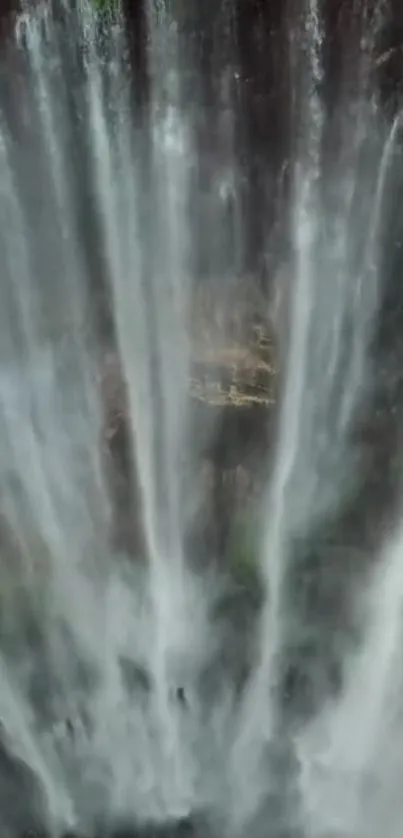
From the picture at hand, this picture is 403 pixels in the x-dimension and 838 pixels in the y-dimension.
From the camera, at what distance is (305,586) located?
405 centimetres

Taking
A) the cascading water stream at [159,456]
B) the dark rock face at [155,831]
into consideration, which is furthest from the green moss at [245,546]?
the dark rock face at [155,831]

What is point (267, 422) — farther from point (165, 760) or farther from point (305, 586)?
point (165, 760)

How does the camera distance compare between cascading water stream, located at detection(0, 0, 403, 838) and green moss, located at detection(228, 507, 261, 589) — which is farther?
green moss, located at detection(228, 507, 261, 589)

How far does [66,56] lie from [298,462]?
1768 mm

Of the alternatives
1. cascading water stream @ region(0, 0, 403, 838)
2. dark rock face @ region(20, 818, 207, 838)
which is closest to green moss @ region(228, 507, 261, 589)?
cascading water stream @ region(0, 0, 403, 838)

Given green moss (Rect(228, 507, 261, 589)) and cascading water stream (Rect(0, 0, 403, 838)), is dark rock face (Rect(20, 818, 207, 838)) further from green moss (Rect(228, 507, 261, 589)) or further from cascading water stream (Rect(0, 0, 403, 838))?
green moss (Rect(228, 507, 261, 589))

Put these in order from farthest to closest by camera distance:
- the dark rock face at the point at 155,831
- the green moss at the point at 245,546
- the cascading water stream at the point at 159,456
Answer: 1. the green moss at the point at 245,546
2. the dark rock face at the point at 155,831
3. the cascading water stream at the point at 159,456

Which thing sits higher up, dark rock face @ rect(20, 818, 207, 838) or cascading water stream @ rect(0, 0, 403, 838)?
cascading water stream @ rect(0, 0, 403, 838)

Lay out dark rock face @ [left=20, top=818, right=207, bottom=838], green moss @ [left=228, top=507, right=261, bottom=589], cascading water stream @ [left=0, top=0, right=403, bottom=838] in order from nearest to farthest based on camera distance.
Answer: cascading water stream @ [left=0, top=0, right=403, bottom=838]
dark rock face @ [left=20, top=818, right=207, bottom=838]
green moss @ [left=228, top=507, right=261, bottom=589]

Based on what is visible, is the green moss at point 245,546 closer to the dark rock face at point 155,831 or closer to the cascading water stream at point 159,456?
the cascading water stream at point 159,456

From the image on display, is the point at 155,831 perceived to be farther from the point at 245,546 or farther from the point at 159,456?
the point at 159,456

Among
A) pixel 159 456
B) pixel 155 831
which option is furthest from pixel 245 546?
pixel 155 831

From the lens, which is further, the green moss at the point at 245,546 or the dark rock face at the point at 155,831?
the green moss at the point at 245,546

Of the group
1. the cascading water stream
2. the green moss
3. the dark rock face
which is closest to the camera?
the cascading water stream
